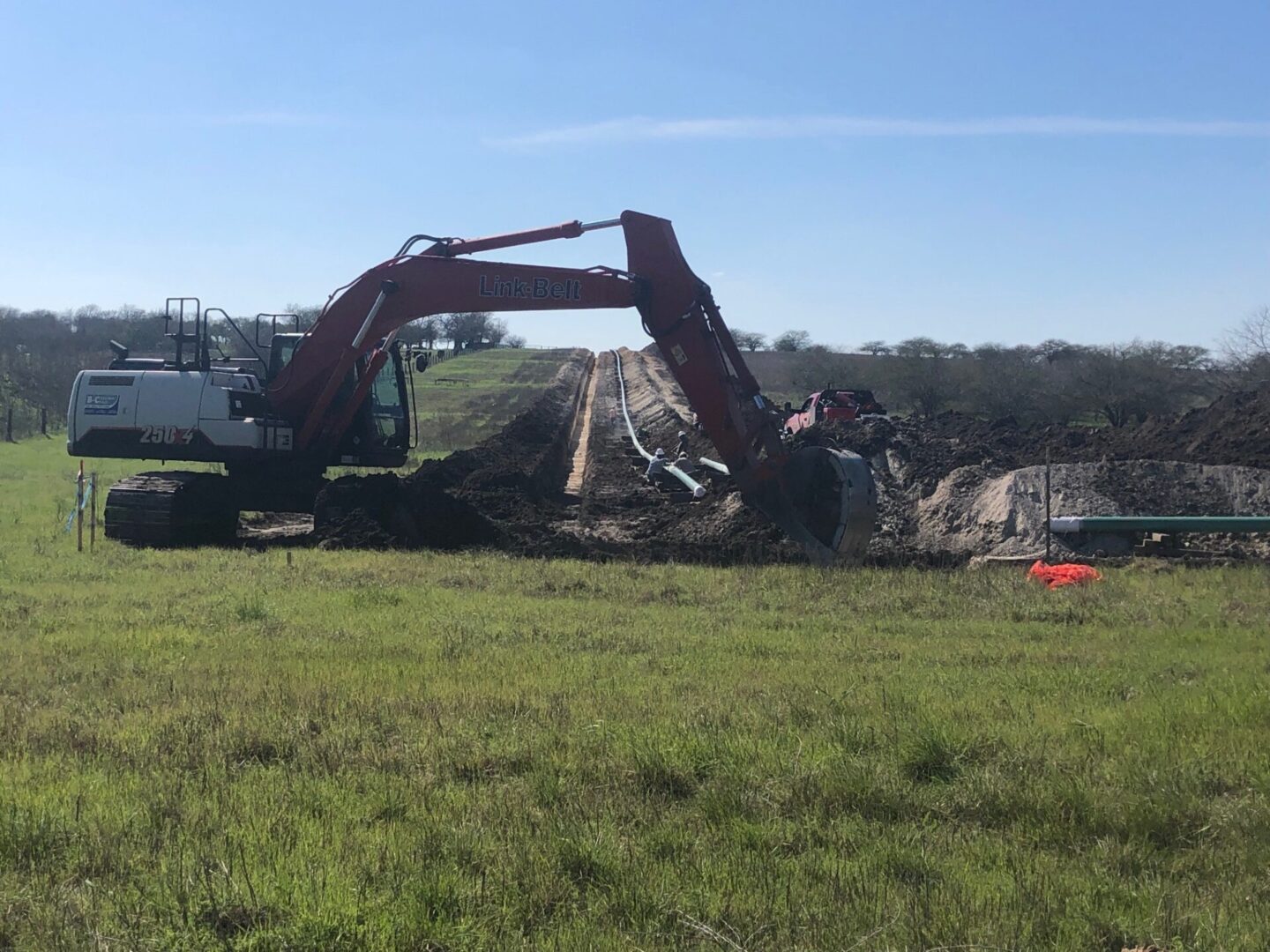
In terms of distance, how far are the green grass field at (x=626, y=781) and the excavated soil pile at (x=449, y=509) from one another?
6.42 meters

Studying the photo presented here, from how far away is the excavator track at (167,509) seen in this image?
1842cm

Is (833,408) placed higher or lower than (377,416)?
higher

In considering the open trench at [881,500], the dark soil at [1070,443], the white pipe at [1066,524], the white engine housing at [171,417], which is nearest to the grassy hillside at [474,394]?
the open trench at [881,500]

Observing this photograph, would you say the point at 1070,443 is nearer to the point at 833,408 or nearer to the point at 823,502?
the point at 833,408

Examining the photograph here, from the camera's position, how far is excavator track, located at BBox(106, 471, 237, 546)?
18.4 m

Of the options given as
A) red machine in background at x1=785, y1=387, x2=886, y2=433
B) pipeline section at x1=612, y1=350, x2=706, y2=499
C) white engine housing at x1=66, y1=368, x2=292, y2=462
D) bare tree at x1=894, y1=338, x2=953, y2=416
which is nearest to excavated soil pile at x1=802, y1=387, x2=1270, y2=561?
pipeline section at x1=612, y1=350, x2=706, y2=499

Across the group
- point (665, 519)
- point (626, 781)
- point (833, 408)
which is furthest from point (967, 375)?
point (626, 781)

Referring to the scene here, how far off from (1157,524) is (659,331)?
720 centimetres

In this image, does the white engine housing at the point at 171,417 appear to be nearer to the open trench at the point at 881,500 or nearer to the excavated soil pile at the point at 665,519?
the open trench at the point at 881,500

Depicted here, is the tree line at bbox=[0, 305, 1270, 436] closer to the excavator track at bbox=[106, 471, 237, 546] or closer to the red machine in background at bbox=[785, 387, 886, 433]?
the red machine in background at bbox=[785, 387, 886, 433]

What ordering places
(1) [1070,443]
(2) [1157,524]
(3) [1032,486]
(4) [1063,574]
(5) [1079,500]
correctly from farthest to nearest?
(1) [1070,443] < (3) [1032,486] < (5) [1079,500] < (2) [1157,524] < (4) [1063,574]

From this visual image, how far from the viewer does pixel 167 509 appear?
18312 millimetres

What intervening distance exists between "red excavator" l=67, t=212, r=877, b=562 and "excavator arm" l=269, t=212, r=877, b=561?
0.06 feet

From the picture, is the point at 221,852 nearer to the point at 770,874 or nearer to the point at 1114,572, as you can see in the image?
the point at 770,874
